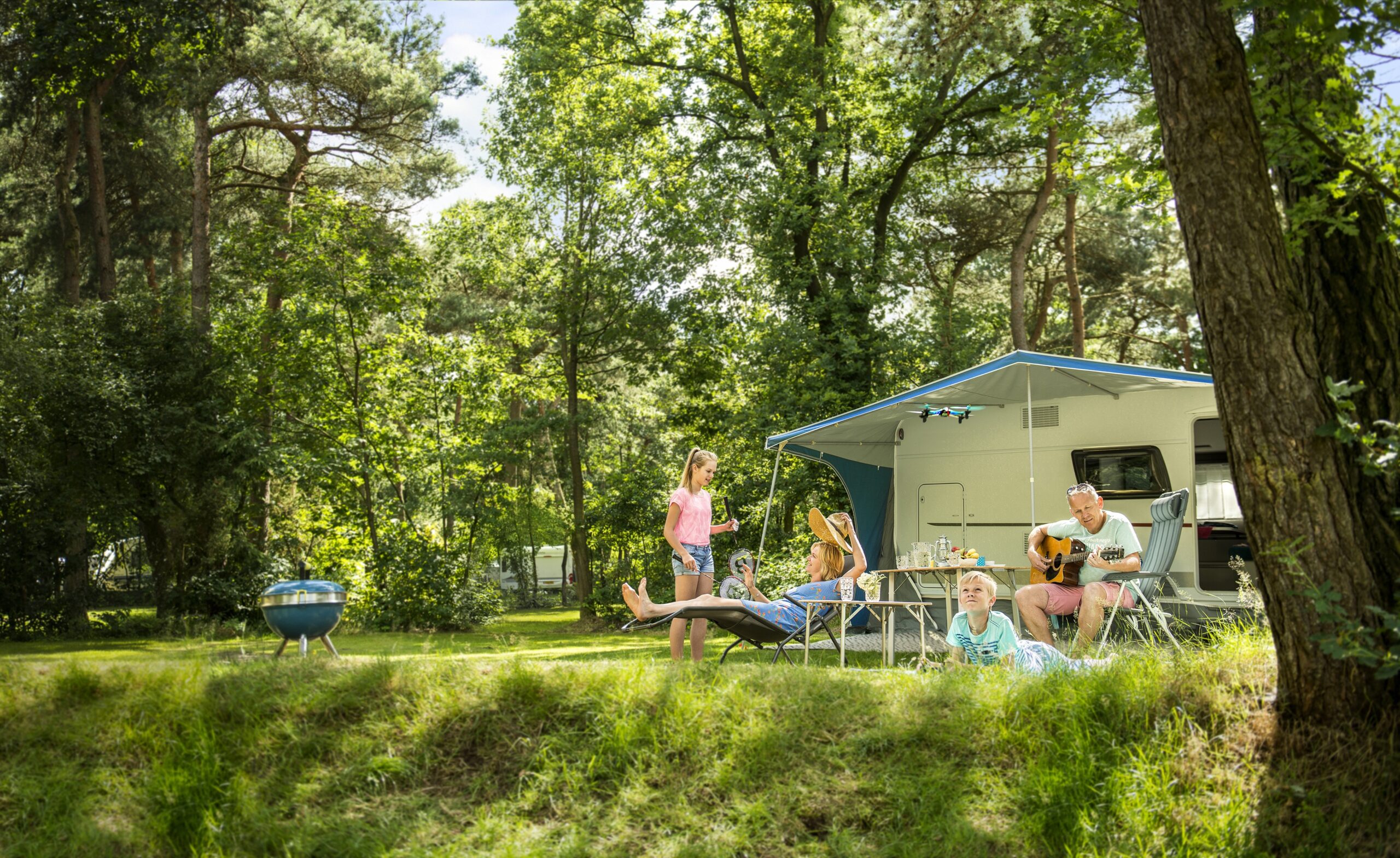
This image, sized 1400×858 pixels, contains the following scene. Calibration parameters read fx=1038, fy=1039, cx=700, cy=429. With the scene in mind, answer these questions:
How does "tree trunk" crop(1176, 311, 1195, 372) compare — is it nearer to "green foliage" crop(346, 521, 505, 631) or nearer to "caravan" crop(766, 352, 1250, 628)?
"caravan" crop(766, 352, 1250, 628)

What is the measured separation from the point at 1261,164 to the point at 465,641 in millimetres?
8674

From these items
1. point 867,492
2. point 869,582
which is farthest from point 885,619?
point 867,492

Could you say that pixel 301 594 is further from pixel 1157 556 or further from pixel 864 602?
pixel 1157 556

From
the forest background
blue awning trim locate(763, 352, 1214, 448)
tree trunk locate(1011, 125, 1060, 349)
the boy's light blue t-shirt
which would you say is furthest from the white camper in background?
the boy's light blue t-shirt

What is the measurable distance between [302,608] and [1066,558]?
13.2 feet

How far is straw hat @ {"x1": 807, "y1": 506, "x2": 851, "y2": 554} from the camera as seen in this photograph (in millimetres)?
6543

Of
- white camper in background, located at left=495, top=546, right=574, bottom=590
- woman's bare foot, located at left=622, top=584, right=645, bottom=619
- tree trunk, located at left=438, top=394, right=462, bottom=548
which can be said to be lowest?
white camper in background, located at left=495, top=546, right=574, bottom=590

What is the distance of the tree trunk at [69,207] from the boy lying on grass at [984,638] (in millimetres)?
12908

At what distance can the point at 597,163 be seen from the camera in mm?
14609

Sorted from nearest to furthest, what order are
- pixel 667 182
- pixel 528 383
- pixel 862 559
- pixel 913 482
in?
1. pixel 862 559
2. pixel 913 482
3. pixel 667 182
4. pixel 528 383

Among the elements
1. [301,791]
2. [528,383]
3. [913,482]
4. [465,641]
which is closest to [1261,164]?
[301,791]

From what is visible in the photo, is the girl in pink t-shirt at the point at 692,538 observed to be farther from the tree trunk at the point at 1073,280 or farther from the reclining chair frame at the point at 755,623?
the tree trunk at the point at 1073,280

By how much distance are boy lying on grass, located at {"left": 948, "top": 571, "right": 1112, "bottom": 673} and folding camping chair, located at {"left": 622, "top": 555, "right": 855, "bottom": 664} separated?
994 mm

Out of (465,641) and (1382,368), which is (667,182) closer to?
(465,641)
